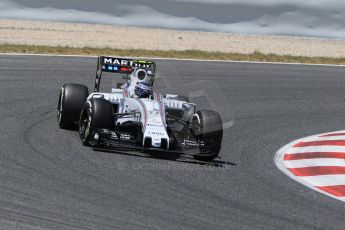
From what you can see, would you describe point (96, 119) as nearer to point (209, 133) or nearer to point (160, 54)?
point (209, 133)

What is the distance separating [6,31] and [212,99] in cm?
1384

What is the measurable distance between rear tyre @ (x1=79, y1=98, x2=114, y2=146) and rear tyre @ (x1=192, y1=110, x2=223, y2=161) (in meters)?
1.31

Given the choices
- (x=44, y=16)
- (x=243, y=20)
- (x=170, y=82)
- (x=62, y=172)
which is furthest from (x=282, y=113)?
(x=44, y=16)

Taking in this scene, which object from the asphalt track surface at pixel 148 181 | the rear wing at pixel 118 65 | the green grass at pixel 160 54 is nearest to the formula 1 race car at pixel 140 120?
the rear wing at pixel 118 65

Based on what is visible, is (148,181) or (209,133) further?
(209,133)

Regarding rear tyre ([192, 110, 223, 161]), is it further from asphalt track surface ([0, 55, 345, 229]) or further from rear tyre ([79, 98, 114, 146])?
rear tyre ([79, 98, 114, 146])

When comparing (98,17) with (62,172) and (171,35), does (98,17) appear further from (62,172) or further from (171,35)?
(62,172)

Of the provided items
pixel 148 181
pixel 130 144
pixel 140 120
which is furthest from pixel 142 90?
pixel 148 181

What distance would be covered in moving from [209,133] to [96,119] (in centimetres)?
167

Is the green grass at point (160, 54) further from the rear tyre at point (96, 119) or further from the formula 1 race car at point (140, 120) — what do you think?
the rear tyre at point (96, 119)

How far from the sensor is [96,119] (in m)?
11.0

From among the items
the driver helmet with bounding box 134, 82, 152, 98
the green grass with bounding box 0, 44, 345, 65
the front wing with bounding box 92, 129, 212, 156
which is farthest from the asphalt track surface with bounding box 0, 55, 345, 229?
the green grass with bounding box 0, 44, 345, 65

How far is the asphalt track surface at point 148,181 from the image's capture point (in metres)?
7.93

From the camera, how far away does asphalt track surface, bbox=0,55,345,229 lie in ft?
26.0
